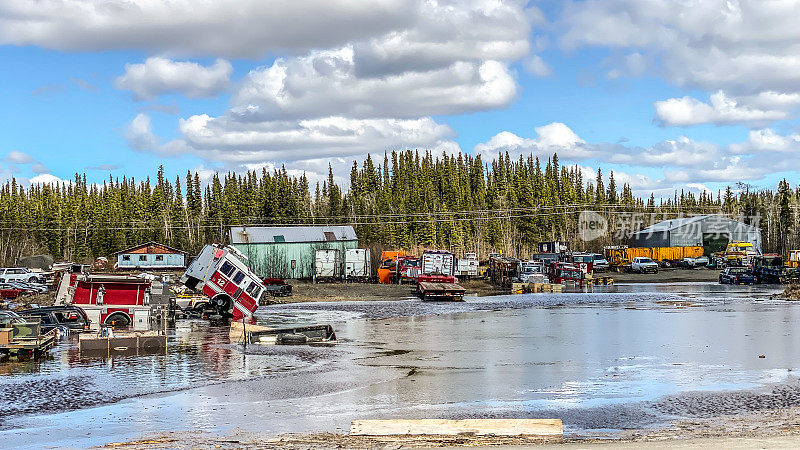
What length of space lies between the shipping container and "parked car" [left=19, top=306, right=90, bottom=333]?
148 ft

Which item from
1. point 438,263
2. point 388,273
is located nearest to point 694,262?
point 388,273

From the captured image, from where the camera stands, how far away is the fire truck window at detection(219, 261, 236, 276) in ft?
141

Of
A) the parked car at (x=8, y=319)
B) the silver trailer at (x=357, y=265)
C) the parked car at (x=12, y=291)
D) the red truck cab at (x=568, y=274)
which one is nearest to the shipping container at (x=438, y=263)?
the silver trailer at (x=357, y=265)

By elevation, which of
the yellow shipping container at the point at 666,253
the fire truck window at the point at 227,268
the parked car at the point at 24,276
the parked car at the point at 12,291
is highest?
the yellow shipping container at the point at 666,253

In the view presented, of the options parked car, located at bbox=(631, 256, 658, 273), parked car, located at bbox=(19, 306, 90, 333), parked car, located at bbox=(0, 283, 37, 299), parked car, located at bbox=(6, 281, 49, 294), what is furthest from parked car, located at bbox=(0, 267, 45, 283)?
parked car, located at bbox=(631, 256, 658, 273)

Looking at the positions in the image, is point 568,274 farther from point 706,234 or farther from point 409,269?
point 706,234

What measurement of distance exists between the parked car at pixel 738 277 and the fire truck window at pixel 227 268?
5465 cm

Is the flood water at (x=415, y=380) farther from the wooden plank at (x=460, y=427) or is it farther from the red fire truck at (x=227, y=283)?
the red fire truck at (x=227, y=283)

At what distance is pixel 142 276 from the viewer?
39.7m

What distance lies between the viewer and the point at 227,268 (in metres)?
43.2

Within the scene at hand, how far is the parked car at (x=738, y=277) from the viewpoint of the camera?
263 ft

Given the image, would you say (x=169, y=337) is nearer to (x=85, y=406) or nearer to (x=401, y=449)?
(x=85, y=406)

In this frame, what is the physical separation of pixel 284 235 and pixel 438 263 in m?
24.9

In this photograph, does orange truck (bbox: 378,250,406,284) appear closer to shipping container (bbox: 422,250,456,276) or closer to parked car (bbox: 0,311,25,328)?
shipping container (bbox: 422,250,456,276)
